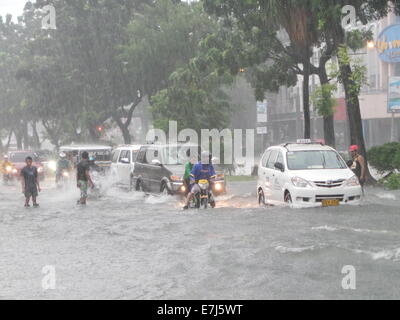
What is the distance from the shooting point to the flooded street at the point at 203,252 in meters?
8.59

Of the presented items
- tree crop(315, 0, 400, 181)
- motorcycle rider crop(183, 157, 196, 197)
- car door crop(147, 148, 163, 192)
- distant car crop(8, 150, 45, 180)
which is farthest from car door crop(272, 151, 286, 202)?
distant car crop(8, 150, 45, 180)

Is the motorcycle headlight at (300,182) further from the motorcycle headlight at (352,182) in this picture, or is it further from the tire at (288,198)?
the motorcycle headlight at (352,182)

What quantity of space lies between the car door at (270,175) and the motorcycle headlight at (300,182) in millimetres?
1252

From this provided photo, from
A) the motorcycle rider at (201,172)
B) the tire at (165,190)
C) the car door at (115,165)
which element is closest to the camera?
the motorcycle rider at (201,172)

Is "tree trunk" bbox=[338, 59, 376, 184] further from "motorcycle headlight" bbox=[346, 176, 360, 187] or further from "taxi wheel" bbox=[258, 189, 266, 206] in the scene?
"motorcycle headlight" bbox=[346, 176, 360, 187]

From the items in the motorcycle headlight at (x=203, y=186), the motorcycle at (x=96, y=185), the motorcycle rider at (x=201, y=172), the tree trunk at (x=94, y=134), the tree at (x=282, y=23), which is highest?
the tree at (x=282, y=23)

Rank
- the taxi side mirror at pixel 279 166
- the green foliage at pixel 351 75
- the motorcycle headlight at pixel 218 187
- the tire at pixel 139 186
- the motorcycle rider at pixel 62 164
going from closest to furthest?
the taxi side mirror at pixel 279 166, the motorcycle headlight at pixel 218 187, the green foliage at pixel 351 75, the tire at pixel 139 186, the motorcycle rider at pixel 62 164

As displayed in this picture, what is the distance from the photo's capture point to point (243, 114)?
74.0 meters

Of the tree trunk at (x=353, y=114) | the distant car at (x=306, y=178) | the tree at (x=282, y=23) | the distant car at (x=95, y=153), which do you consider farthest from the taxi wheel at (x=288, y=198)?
the distant car at (x=95, y=153)

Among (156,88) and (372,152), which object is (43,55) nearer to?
(156,88)

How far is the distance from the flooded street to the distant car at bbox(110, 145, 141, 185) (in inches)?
230

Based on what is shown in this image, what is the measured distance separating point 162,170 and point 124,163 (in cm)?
435
